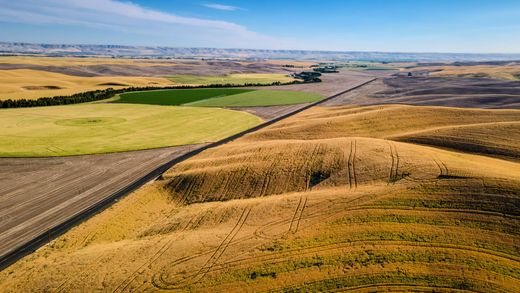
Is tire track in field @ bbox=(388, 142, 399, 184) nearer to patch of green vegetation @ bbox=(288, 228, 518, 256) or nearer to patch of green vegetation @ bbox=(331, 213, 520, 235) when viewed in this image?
patch of green vegetation @ bbox=(331, 213, 520, 235)

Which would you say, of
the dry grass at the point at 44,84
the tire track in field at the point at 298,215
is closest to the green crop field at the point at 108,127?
the dry grass at the point at 44,84

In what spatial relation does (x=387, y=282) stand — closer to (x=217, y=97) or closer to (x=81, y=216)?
(x=81, y=216)

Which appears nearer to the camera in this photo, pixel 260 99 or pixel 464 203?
pixel 464 203

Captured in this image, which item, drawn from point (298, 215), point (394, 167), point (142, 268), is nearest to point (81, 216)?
point (142, 268)

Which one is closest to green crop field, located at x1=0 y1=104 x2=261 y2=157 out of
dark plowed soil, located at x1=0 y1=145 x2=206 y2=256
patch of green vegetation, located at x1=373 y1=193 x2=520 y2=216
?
dark plowed soil, located at x1=0 y1=145 x2=206 y2=256

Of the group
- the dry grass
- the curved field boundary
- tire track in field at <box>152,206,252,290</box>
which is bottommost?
the curved field boundary

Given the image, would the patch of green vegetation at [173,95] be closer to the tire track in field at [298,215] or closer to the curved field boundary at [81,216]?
the curved field boundary at [81,216]

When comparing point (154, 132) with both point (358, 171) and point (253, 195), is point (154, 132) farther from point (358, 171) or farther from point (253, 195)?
point (358, 171)
